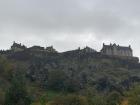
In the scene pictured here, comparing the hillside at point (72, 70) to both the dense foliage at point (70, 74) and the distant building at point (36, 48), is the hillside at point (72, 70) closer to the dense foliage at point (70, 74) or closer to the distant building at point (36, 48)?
the dense foliage at point (70, 74)

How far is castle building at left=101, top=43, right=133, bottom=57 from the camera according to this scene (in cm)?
16950

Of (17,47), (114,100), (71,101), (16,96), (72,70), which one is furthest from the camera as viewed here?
(17,47)

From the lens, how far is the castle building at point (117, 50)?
16950 centimetres

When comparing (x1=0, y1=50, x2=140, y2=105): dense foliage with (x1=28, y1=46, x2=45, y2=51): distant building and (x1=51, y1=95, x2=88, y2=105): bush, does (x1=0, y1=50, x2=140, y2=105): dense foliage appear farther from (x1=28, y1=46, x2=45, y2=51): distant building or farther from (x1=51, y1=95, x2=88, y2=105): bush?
(x1=28, y1=46, x2=45, y2=51): distant building

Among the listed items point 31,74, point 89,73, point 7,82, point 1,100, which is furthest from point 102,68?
point 1,100

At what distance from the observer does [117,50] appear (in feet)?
575

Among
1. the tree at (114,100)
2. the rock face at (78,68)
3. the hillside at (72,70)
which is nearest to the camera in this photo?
the tree at (114,100)

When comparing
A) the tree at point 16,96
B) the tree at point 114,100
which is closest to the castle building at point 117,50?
the tree at point 114,100

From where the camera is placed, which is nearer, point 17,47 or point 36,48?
point 36,48

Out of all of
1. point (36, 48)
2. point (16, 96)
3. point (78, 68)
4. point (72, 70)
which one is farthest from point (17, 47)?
point (16, 96)

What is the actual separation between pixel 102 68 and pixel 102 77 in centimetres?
1259

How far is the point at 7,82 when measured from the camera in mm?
115062

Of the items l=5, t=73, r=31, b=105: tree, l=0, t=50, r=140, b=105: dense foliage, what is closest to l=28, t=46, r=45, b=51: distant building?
l=0, t=50, r=140, b=105: dense foliage

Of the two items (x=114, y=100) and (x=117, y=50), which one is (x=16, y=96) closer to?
(x=114, y=100)
